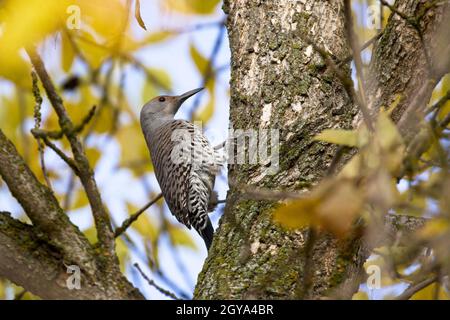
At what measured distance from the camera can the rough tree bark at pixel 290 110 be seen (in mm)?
2621

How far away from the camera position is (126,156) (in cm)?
479

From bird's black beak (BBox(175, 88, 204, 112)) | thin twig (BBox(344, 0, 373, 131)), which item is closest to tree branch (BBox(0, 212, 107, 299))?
thin twig (BBox(344, 0, 373, 131))

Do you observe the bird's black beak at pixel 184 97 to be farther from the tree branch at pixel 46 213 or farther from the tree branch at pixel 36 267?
the tree branch at pixel 36 267

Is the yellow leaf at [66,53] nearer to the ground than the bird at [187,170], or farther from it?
nearer to the ground

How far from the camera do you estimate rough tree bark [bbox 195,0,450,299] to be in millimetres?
2621

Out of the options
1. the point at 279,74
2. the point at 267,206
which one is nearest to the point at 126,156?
the point at 279,74

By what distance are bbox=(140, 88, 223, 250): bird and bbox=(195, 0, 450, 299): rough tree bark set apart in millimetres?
2115

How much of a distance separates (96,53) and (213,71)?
1.09m

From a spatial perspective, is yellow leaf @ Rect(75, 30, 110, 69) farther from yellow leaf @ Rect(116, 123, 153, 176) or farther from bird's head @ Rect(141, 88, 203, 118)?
bird's head @ Rect(141, 88, 203, 118)

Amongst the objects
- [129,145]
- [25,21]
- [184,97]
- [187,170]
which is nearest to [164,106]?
[184,97]

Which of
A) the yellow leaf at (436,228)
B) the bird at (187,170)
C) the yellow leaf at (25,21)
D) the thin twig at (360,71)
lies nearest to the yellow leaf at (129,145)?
the bird at (187,170)

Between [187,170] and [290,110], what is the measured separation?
108 inches

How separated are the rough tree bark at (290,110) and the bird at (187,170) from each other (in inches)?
83.3
